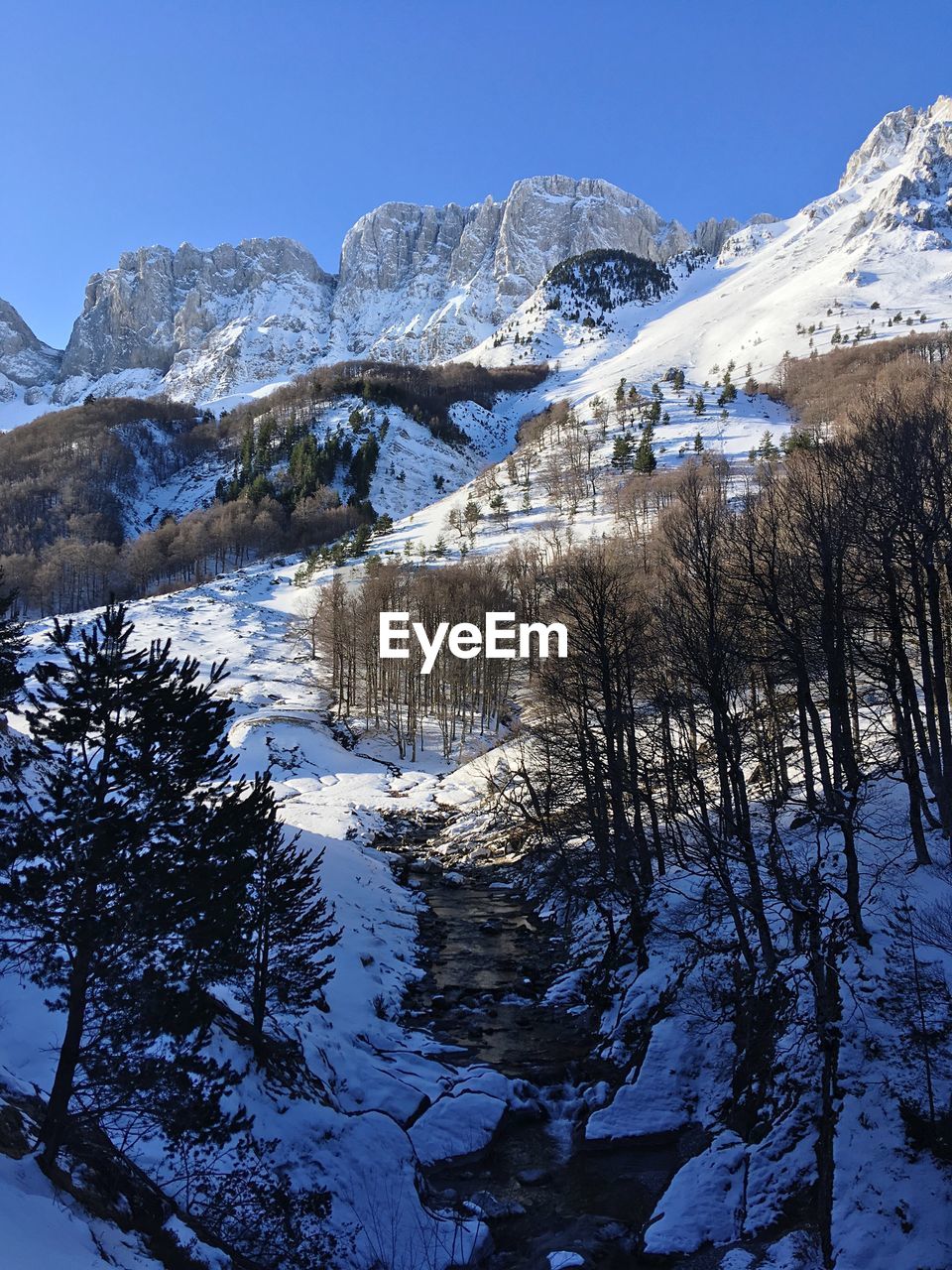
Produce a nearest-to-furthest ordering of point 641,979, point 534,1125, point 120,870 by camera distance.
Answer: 1. point 120,870
2. point 534,1125
3. point 641,979

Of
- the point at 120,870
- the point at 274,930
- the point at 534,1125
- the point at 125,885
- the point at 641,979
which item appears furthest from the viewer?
the point at 641,979

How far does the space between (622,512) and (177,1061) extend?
249ft

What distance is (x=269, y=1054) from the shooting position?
44.6ft

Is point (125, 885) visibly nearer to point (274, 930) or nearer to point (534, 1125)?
point (274, 930)

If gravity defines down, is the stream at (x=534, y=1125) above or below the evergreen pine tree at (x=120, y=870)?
below

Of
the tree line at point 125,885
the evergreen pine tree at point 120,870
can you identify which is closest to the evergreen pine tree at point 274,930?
the tree line at point 125,885

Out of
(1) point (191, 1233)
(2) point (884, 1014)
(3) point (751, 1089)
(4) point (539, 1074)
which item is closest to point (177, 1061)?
(1) point (191, 1233)

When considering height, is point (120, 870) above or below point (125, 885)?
above

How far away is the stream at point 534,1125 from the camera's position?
11.1 meters

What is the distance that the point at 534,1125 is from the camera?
14156 mm

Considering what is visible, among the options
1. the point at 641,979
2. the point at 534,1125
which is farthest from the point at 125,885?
the point at 641,979

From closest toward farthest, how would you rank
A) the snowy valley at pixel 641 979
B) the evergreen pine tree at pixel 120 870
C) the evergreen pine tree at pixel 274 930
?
1. the evergreen pine tree at pixel 120 870
2. the snowy valley at pixel 641 979
3. the evergreen pine tree at pixel 274 930

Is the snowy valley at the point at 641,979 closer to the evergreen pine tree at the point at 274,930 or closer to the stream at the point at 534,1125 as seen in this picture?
the stream at the point at 534,1125

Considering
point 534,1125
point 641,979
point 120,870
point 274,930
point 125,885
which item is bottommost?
point 534,1125
